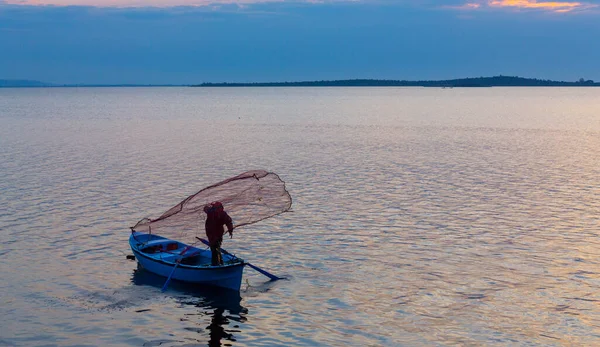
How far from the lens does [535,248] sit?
29891 mm

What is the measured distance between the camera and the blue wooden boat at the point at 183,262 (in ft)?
80.1

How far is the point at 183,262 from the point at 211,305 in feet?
12.2

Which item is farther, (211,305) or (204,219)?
(204,219)

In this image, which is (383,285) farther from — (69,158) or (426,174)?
(69,158)

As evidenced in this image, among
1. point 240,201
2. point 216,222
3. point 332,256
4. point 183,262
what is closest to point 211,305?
point 216,222

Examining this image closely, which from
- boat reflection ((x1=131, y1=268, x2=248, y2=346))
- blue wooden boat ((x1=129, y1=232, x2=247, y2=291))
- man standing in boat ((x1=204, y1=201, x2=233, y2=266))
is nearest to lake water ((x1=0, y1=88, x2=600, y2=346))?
boat reflection ((x1=131, y1=268, x2=248, y2=346))

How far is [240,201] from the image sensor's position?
2609 cm

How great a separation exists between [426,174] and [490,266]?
972 inches

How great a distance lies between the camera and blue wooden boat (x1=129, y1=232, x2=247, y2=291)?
24.4 metres

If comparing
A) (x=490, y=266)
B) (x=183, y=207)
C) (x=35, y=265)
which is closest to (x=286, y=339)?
(x=183, y=207)

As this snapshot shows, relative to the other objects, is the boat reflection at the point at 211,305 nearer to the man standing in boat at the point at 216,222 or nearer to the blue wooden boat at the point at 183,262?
the blue wooden boat at the point at 183,262

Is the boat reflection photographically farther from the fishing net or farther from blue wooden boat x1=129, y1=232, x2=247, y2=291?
the fishing net

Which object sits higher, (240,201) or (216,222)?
(240,201)

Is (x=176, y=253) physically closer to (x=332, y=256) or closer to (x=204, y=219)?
(x=204, y=219)
